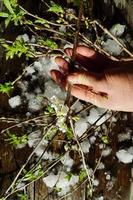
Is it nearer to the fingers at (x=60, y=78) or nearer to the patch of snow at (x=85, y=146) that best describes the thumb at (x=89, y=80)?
the fingers at (x=60, y=78)

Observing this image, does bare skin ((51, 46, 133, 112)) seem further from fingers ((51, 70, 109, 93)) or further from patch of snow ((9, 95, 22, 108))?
patch of snow ((9, 95, 22, 108))

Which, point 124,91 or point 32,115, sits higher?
point 124,91

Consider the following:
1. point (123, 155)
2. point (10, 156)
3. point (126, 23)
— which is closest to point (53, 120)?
point (10, 156)

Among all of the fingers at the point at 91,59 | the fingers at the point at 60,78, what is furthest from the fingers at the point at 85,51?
the fingers at the point at 60,78

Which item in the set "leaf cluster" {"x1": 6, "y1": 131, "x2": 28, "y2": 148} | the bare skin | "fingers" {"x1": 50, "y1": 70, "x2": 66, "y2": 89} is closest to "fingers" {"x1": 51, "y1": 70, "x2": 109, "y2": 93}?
the bare skin

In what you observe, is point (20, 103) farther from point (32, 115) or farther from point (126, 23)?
point (126, 23)

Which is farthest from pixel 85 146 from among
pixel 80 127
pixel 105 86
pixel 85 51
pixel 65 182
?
pixel 105 86
